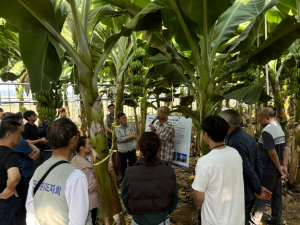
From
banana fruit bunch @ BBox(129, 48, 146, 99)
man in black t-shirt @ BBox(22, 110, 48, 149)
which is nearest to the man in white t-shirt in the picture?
banana fruit bunch @ BBox(129, 48, 146, 99)

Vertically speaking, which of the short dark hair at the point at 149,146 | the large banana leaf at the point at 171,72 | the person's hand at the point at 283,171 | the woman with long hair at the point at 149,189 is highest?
the large banana leaf at the point at 171,72

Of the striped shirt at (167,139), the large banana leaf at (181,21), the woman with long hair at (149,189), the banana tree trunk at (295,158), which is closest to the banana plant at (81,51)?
the large banana leaf at (181,21)

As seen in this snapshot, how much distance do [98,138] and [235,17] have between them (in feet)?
8.56

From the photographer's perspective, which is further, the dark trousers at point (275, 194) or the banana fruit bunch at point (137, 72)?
the banana fruit bunch at point (137, 72)

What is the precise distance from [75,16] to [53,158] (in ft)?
4.52

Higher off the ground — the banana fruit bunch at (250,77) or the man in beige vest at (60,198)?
the banana fruit bunch at (250,77)

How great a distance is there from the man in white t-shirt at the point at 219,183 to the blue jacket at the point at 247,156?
0.40 m

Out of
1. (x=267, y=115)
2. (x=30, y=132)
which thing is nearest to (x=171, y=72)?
(x=267, y=115)

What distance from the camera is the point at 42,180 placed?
4.12 feet

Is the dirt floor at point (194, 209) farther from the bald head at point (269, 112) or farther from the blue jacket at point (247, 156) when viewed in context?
the bald head at point (269, 112)

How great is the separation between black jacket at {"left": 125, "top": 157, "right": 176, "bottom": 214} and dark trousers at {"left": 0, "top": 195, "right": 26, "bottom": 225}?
48.2 inches

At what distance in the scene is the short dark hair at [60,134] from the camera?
133 centimetres

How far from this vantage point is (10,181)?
185 cm

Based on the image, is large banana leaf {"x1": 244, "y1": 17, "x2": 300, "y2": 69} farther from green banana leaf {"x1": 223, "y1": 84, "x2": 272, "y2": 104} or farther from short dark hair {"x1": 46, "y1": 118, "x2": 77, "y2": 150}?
short dark hair {"x1": 46, "y1": 118, "x2": 77, "y2": 150}
